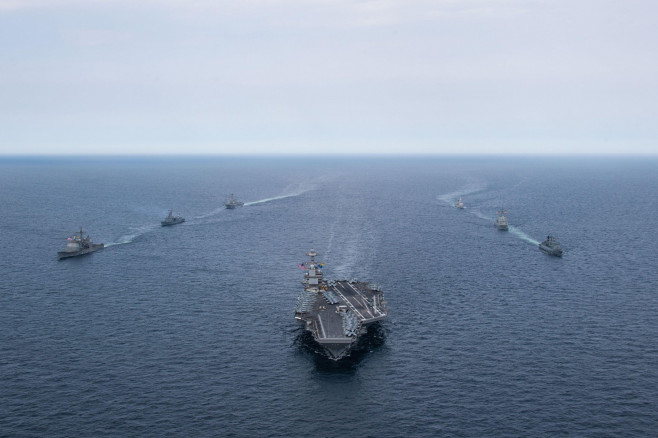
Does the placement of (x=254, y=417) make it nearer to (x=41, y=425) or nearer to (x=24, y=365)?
(x=41, y=425)

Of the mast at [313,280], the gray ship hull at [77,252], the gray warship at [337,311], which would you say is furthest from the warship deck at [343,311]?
the gray ship hull at [77,252]

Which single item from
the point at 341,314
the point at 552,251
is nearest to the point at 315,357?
the point at 341,314

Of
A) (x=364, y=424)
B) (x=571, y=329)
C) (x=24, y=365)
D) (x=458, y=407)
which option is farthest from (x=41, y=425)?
(x=571, y=329)

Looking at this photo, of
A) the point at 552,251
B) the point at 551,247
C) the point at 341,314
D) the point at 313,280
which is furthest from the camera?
the point at 551,247

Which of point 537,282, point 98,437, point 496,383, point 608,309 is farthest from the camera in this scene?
point 537,282

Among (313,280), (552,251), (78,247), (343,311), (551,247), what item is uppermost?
(551,247)

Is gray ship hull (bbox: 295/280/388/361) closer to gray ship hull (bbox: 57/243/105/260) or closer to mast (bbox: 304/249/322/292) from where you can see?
mast (bbox: 304/249/322/292)

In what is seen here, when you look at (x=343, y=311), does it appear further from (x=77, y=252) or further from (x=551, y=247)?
(x=77, y=252)
